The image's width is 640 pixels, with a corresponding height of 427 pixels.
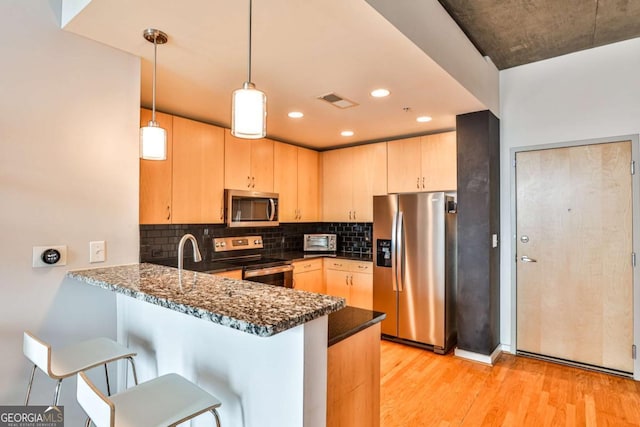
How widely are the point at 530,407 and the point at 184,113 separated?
3.71 m

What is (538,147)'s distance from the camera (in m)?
3.16

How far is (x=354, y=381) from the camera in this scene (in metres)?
1.46

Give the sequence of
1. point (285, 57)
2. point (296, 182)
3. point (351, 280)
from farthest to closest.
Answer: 1. point (296, 182)
2. point (351, 280)
3. point (285, 57)

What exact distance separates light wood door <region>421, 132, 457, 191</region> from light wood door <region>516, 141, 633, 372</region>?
0.63m

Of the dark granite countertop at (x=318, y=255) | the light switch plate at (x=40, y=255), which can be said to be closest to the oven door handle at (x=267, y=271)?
the dark granite countertop at (x=318, y=255)

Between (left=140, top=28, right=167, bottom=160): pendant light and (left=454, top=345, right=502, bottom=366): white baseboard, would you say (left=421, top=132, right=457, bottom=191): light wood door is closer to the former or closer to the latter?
(left=454, top=345, right=502, bottom=366): white baseboard

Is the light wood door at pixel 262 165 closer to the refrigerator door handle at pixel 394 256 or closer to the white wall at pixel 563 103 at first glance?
the refrigerator door handle at pixel 394 256

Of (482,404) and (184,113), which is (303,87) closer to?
(184,113)

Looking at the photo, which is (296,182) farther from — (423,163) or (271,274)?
(423,163)

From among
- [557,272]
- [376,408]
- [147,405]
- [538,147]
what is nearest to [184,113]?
[147,405]

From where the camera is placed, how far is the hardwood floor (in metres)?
2.22

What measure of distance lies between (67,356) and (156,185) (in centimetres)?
175

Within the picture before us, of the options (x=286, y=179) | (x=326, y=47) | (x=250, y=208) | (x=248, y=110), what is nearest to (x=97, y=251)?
(x=248, y=110)

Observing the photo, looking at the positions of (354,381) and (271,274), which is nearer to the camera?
(354,381)
